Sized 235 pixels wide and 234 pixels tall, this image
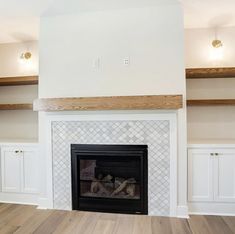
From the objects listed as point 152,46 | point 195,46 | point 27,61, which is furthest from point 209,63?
point 27,61

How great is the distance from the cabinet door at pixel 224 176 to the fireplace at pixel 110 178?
0.85 metres

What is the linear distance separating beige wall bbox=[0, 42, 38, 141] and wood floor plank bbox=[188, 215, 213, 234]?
2.58m

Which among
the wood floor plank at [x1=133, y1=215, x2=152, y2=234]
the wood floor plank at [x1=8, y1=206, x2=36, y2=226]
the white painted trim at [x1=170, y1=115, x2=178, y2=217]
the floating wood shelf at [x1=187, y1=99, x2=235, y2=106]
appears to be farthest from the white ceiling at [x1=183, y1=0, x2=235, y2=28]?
the wood floor plank at [x1=8, y1=206, x2=36, y2=226]

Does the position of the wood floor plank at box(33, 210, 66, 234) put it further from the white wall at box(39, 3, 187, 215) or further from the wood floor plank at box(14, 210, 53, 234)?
the white wall at box(39, 3, 187, 215)

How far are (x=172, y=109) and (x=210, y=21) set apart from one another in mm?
1405

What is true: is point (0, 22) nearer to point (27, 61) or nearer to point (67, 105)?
point (27, 61)

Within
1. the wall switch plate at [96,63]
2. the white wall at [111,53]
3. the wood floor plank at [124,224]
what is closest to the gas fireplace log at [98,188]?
the wood floor plank at [124,224]

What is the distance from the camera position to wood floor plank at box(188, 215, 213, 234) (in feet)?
7.64

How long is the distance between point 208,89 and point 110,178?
74.5 inches

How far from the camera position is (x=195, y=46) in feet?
10.8

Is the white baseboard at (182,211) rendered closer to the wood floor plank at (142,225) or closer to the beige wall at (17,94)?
the wood floor plank at (142,225)

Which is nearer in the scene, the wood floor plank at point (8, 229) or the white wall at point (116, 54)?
the wood floor plank at point (8, 229)

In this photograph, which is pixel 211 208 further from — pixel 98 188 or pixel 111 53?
pixel 111 53

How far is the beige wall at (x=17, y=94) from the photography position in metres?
3.65
